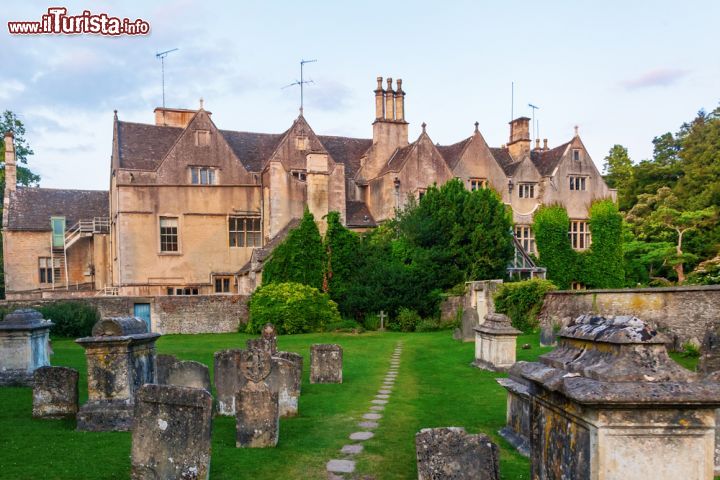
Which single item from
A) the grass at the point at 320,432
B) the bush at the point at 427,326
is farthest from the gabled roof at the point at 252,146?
the grass at the point at 320,432

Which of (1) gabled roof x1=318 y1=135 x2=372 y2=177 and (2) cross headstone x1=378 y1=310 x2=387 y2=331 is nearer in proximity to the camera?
(2) cross headstone x1=378 y1=310 x2=387 y2=331

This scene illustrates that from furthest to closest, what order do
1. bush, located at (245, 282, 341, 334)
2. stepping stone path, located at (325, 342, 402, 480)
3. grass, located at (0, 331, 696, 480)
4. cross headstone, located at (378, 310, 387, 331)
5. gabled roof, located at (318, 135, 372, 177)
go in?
Result: gabled roof, located at (318, 135, 372, 177), cross headstone, located at (378, 310, 387, 331), bush, located at (245, 282, 341, 334), stepping stone path, located at (325, 342, 402, 480), grass, located at (0, 331, 696, 480)

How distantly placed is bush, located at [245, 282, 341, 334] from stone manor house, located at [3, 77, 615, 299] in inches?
137

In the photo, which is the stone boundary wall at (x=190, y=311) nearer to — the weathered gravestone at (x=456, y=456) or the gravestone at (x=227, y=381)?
the gravestone at (x=227, y=381)

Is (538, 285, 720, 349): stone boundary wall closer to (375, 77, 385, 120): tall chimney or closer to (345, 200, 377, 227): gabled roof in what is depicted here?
(345, 200, 377, 227): gabled roof

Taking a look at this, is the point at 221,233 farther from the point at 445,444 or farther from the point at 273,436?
the point at 445,444

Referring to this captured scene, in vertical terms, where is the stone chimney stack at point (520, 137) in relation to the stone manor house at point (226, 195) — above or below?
above

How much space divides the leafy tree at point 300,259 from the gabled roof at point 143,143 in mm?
10067

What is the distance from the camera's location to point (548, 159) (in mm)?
43656

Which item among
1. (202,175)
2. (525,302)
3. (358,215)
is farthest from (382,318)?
(202,175)

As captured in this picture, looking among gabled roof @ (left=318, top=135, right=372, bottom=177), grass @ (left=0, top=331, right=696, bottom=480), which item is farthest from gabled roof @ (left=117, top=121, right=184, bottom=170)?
grass @ (left=0, top=331, right=696, bottom=480)

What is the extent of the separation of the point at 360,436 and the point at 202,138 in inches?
1199

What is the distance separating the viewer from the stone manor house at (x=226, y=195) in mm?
36969

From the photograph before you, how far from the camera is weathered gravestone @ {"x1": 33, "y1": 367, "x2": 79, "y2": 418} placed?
37.8 feet
